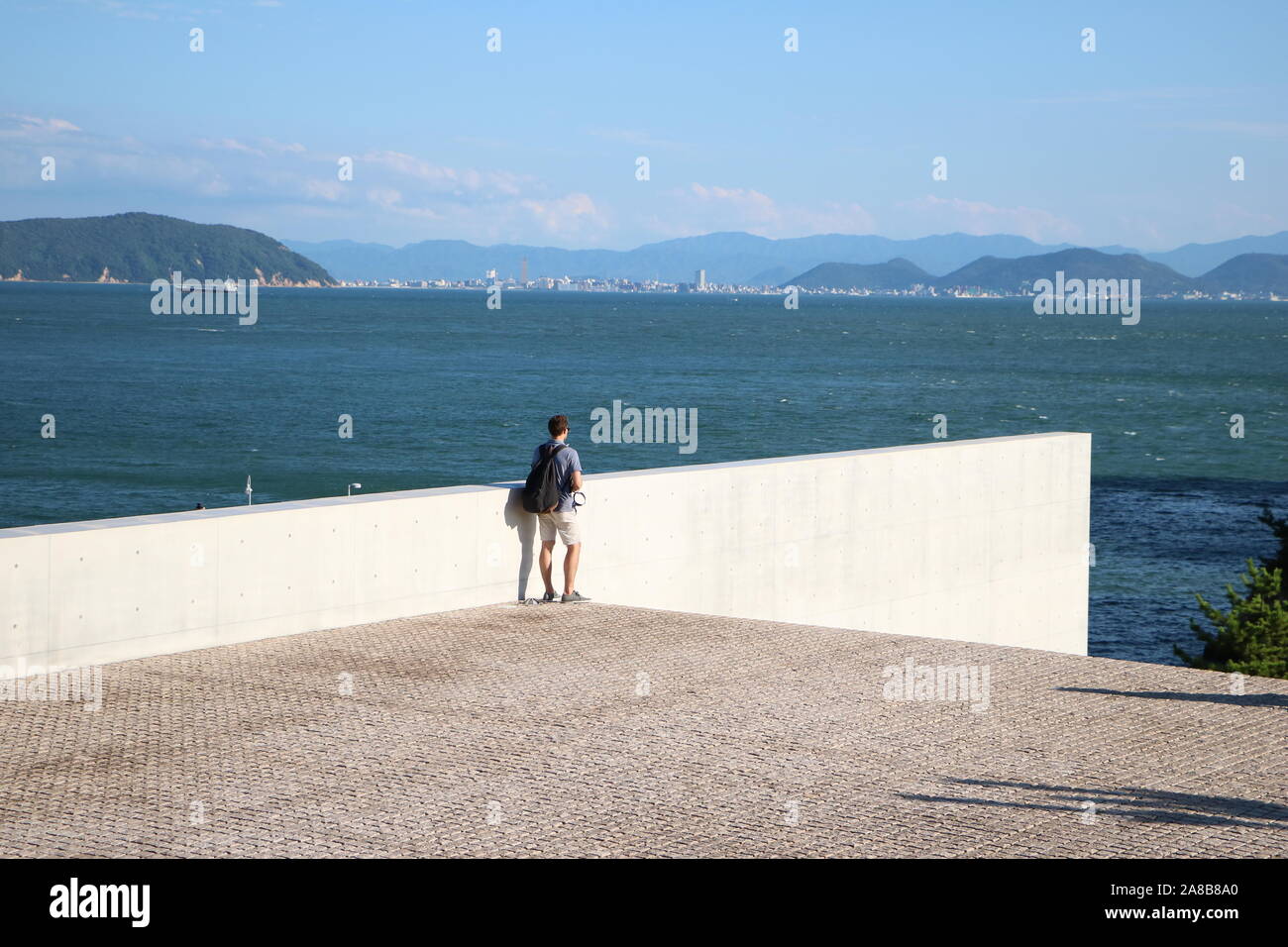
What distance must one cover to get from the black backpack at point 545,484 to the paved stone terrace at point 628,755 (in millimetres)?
1279

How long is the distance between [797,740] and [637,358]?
104041 mm

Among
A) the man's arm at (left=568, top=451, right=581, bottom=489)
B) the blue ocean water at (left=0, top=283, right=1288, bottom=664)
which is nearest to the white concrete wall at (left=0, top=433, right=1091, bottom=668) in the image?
the man's arm at (left=568, top=451, right=581, bottom=489)

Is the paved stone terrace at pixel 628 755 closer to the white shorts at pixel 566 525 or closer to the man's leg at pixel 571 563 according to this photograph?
the man's leg at pixel 571 563

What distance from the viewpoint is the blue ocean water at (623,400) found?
4512cm

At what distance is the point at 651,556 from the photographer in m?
13.7

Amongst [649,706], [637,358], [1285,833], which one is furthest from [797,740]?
[637,358]

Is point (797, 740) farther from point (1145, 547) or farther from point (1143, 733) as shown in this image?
point (1145, 547)

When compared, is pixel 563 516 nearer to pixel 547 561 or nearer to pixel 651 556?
pixel 547 561

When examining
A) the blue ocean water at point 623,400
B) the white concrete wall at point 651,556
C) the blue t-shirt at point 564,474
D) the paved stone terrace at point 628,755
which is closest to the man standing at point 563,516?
the blue t-shirt at point 564,474

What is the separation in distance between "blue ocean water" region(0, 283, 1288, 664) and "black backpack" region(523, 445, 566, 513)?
1970 centimetres

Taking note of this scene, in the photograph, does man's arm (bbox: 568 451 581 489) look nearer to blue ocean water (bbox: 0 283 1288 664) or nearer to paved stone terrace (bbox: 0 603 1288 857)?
paved stone terrace (bbox: 0 603 1288 857)

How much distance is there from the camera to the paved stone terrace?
6652 millimetres

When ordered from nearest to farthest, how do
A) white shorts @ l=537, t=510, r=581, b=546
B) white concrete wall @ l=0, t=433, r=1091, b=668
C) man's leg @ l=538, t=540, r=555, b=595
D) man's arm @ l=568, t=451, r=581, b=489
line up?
white concrete wall @ l=0, t=433, r=1091, b=668, man's arm @ l=568, t=451, r=581, b=489, white shorts @ l=537, t=510, r=581, b=546, man's leg @ l=538, t=540, r=555, b=595

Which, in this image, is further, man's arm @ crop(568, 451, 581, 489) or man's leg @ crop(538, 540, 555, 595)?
man's leg @ crop(538, 540, 555, 595)
